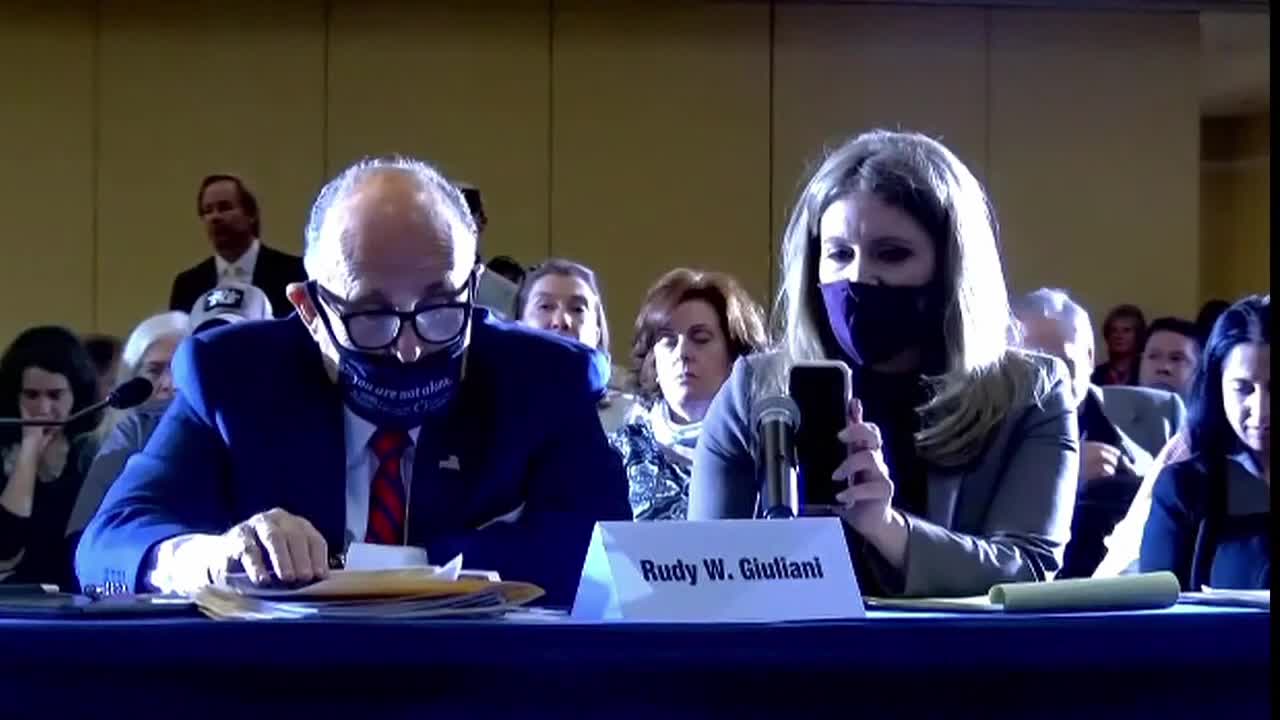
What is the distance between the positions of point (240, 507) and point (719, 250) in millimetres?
5516

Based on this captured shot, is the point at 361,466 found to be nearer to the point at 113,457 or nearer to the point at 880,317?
the point at 880,317

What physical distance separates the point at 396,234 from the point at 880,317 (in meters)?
0.53

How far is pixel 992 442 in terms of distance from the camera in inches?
83.3

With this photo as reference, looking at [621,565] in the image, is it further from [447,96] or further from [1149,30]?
[1149,30]

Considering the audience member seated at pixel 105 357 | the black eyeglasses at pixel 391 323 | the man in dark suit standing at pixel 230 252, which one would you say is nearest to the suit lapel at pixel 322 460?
the black eyeglasses at pixel 391 323

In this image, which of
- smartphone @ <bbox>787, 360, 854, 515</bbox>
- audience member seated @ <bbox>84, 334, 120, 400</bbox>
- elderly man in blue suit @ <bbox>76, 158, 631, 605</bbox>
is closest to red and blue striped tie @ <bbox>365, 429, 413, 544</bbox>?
elderly man in blue suit @ <bbox>76, 158, 631, 605</bbox>

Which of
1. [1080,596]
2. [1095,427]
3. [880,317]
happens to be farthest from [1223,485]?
[1095,427]

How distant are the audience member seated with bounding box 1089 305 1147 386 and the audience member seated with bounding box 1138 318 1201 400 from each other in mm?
1110

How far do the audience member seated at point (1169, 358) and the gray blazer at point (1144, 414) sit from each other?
110 centimetres

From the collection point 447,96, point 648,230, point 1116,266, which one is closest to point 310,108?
point 447,96

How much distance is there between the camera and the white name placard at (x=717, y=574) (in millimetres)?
1560

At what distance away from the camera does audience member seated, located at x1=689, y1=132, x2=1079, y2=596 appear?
2.10 m

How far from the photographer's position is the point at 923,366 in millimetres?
2178

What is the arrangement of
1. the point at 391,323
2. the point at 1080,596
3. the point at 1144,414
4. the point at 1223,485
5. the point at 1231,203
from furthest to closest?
the point at 1231,203 < the point at 1144,414 < the point at 1223,485 < the point at 391,323 < the point at 1080,596
